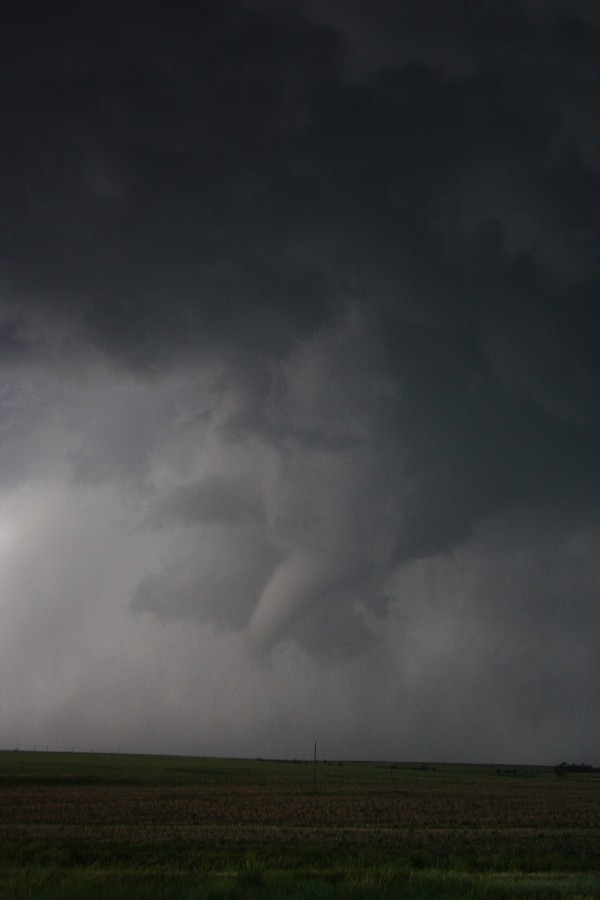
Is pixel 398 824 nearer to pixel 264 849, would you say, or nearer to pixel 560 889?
pixel 264 849

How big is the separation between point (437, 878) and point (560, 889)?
11.7 ft

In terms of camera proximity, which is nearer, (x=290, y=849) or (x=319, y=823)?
(x=290, y=849)

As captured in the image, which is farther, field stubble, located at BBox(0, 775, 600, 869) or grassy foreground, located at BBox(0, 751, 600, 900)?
field stubble, located at BBox(0, 775, 600, 869)

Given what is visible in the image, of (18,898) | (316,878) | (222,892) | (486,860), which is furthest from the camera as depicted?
(486,860)

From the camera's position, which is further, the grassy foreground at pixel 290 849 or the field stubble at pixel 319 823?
the field stubble at pixel 319 823

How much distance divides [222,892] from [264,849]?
1249cm

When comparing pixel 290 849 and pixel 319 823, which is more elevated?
pixel 290 849

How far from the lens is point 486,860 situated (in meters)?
28.7

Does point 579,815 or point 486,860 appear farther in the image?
point 579,815

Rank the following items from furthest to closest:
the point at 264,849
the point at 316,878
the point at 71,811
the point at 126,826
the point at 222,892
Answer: the point at 71,811 → the point at 126,826 → the point at 264,849 → the point at 316,878 → the point at 222,892

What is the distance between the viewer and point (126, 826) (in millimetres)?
40250

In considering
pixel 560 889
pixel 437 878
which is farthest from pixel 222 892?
pixel 560 889

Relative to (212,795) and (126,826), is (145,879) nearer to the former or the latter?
(126,826)

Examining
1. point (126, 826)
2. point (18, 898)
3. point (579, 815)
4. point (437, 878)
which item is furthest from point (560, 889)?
point (579, 815)
